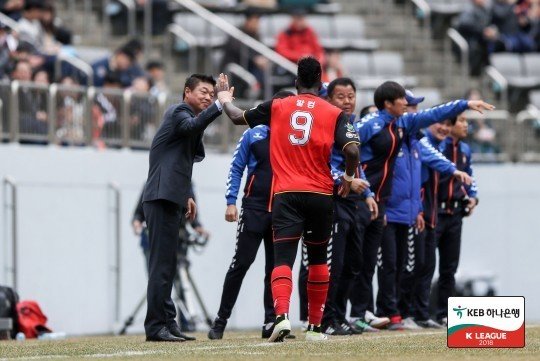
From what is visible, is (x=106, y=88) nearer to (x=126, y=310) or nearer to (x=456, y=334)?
(x=126, y=310)

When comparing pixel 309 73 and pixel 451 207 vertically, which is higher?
pixel 309 73

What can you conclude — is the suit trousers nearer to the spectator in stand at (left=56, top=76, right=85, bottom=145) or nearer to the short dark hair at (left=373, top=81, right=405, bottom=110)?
the short dark hair at (left=373, top=81, right=405, bottom=110)

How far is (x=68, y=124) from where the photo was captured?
61.5 ft

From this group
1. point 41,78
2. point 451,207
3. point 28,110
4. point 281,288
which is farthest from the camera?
point 41,78

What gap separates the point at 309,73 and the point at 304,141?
1.66 feet

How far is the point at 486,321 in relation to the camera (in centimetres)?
1112

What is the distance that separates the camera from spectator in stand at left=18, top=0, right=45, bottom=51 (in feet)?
68.4

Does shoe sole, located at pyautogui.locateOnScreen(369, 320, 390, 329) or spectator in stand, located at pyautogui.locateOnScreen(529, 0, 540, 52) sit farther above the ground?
spectator in stand, located at pyautogui.locateOnScreen(529, 0, 540, 52)

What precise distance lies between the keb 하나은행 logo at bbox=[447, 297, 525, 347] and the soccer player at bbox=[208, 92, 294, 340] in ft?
8.82

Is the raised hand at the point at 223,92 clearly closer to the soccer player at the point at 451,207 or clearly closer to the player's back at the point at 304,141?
the player's back at the point at 304,141

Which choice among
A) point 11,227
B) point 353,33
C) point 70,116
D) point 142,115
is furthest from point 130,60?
point 353,33

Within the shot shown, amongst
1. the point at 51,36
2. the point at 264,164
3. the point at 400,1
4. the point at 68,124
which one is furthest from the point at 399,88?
the point at 400,1

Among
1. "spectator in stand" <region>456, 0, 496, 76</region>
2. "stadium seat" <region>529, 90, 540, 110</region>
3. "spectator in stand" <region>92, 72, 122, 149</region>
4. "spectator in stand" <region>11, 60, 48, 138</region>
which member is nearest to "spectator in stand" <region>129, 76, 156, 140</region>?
"spectator in stand" <region>92, 72, 122, 149</region>

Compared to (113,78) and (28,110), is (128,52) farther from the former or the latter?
(28,110)
